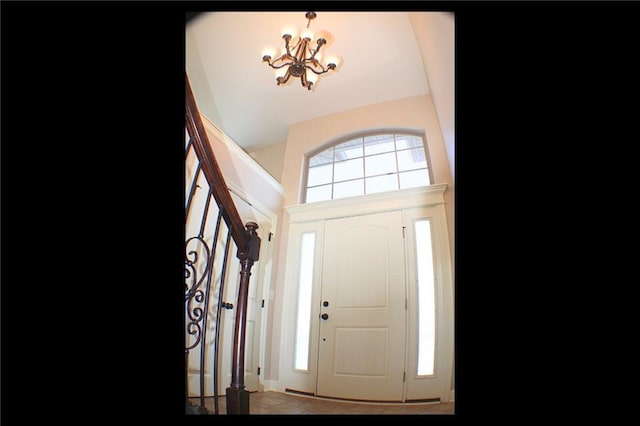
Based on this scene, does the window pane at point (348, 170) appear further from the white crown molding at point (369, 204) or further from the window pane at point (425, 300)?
the window pane at point (425, 300)

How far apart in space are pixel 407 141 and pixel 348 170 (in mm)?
757

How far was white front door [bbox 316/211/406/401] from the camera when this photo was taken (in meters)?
2.75

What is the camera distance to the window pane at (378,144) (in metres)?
3.63

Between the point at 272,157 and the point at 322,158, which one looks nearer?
the point at 322,158

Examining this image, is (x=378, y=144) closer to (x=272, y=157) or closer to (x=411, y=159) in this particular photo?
(x=411, y=159)

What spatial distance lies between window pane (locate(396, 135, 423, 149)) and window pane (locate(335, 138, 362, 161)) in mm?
470

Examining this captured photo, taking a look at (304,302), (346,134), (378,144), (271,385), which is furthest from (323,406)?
(346,134)

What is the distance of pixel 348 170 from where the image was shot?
3703 mm

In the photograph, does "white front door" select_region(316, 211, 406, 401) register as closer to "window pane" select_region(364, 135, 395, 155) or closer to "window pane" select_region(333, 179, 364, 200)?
"window pane" select_region(333, 179, 364, 200)

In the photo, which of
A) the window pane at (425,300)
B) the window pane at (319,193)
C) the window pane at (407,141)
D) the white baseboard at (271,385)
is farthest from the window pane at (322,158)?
the white baseboard at (271,385)

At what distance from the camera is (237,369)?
1312 millimetres

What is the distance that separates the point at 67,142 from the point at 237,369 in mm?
1043
